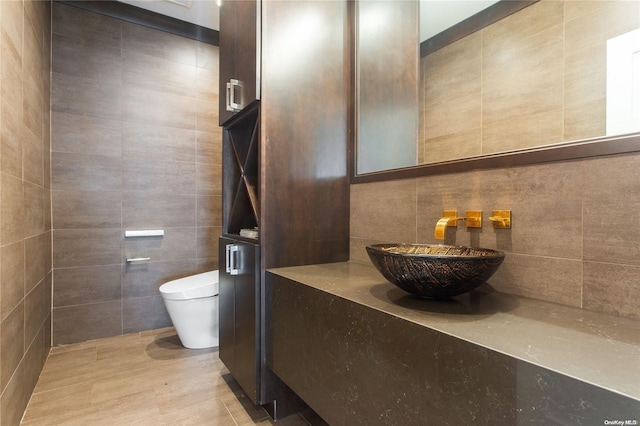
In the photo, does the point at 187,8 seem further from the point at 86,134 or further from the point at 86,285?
the point at 86,285

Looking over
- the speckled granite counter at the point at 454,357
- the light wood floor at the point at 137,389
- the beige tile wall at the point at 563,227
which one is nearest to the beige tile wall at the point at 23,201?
the light wood floor at the point at 137,389

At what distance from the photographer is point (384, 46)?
5.94 ft

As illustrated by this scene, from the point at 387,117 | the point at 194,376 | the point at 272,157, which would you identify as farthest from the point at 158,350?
the point at 387,117

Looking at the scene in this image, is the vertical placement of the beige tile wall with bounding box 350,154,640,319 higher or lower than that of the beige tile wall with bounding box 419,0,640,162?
lower

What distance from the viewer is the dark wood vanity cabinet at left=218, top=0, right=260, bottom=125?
152 centimetres

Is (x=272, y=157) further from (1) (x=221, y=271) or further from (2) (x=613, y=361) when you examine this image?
(2) (x=613, y=361)

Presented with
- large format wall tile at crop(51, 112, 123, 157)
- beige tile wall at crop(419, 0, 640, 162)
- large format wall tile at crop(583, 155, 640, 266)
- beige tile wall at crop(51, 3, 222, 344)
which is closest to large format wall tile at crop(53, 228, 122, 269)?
beige tile wall at crop(51, 3, 222, 344)

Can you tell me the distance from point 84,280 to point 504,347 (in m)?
2.93

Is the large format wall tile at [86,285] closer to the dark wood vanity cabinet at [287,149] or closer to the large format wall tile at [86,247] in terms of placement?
the large format wall tile at [86,247]

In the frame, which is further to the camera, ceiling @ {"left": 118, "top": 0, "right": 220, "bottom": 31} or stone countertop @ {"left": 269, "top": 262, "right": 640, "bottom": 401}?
ceiling @ {"left": 118, "top": 0, "right": 220, "bottom": 31}

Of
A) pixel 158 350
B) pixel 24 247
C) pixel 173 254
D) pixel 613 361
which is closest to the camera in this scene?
pixel 613 361

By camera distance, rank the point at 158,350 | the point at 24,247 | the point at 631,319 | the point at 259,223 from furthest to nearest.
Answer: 1. the point at 158,350
2. the point at 24,247
3. the point at 259,223
4. the point at 631,319

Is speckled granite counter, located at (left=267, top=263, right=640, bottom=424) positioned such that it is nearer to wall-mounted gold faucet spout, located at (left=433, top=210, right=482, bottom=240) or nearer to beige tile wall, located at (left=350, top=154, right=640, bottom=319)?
beige tile wall, located at (left=350, top=154, right=640, bottom=319)

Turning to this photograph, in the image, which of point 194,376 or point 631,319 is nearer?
point 631,319
